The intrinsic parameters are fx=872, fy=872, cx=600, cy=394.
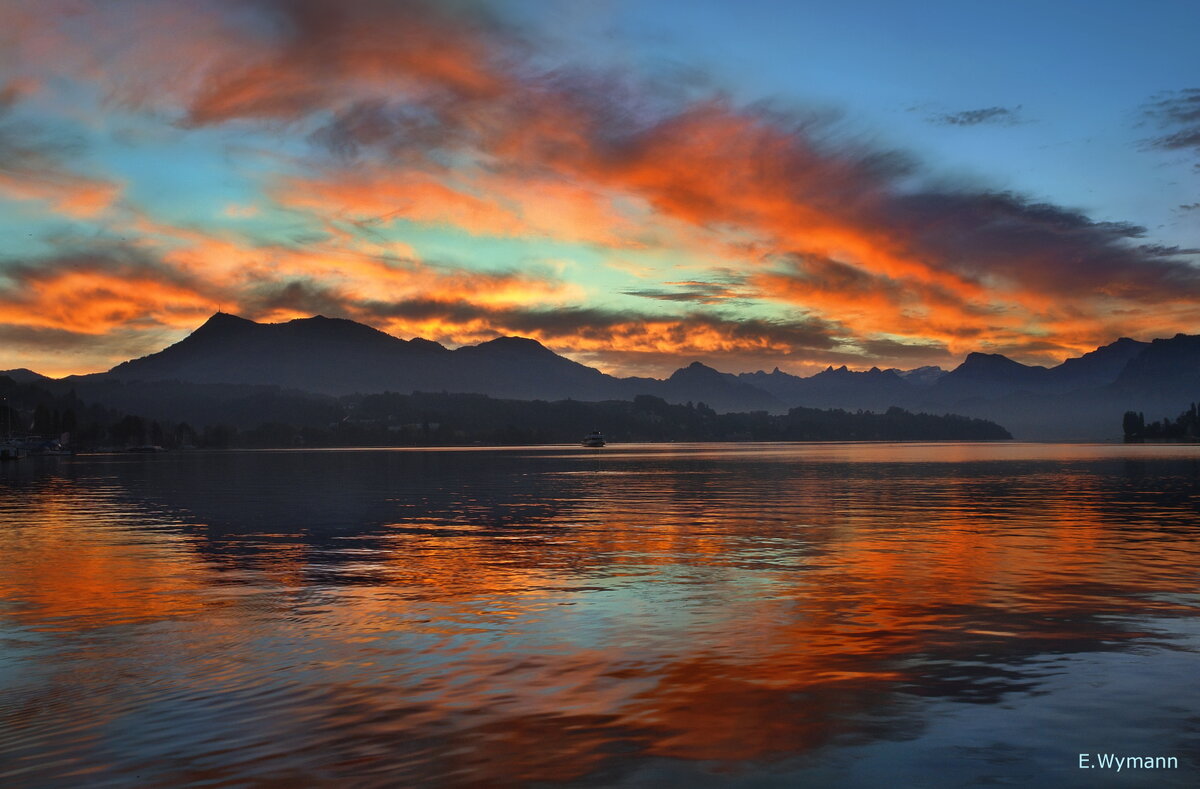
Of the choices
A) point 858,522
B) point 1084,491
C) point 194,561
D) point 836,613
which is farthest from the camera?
point 1084,491

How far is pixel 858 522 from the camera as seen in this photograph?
64000 millimetres

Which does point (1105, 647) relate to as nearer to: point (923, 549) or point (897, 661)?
point (897, 661)

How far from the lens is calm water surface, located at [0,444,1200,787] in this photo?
16562 millimetres

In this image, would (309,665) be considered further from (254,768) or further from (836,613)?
(836,613)

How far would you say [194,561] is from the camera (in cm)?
4528

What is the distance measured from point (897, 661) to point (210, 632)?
21.1 metres

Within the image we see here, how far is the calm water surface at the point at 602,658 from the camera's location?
54.3ft

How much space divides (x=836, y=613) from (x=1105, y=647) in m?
8.29

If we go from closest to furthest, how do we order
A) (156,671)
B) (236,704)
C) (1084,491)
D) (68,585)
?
(236,704)
(156,671)
(68,585)
(1084,491)

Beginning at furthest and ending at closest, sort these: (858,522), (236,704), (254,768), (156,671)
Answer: (858,522) → (156,671) → (236,704) → (254,768)

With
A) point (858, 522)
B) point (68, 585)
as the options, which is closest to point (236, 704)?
point (68, 585)

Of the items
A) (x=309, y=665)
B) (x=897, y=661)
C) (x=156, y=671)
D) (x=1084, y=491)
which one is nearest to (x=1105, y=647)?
(x=897, y=661)

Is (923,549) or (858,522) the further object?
(858,522)

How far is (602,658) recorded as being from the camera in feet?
80.0
